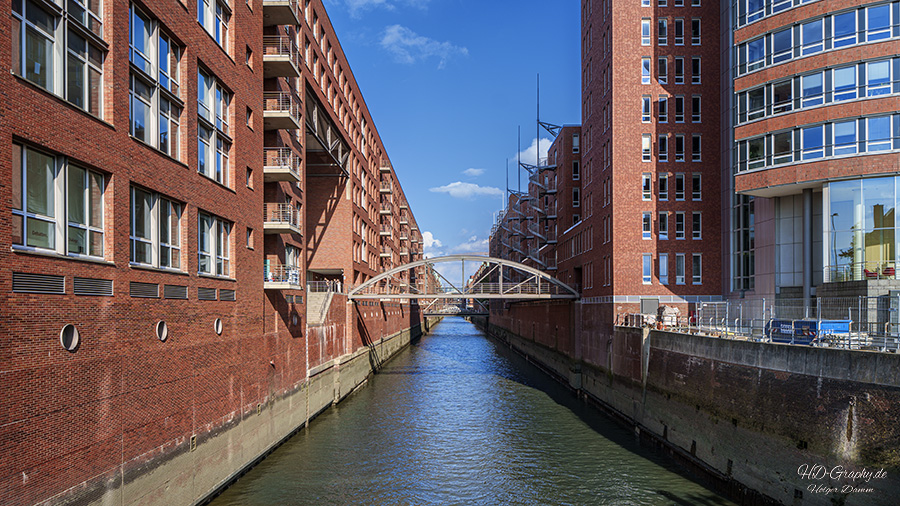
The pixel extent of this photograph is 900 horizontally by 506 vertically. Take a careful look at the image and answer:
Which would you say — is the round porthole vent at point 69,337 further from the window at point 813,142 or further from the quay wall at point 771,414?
the window at point 813,142

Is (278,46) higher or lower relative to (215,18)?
higher

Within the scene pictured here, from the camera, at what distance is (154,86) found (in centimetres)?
1550

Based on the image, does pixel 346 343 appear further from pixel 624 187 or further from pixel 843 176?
pixel 843 176

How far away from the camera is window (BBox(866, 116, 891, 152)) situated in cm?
2267

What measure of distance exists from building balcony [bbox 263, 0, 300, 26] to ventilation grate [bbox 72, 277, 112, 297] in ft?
54.2

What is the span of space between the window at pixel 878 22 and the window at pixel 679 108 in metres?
12.2

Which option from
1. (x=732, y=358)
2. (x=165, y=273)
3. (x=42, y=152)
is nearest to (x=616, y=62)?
(x=732, y=358)

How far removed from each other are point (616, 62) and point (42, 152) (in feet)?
101

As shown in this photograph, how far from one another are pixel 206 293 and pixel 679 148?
28.1 metres

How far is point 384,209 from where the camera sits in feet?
207

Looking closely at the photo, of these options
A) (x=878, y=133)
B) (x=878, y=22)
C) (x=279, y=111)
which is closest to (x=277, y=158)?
(x=279, y=111)

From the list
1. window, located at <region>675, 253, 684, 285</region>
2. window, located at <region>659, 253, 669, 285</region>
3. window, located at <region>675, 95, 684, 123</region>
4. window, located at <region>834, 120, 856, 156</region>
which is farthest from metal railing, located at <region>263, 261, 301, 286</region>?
window, located at <region>675, 95, 684, 123</region>

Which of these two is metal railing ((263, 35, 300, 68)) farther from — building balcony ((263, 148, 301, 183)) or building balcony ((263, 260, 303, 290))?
building balcony ((263, 260, 303, 290))

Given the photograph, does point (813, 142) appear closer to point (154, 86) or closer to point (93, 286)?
point (154, 86)
